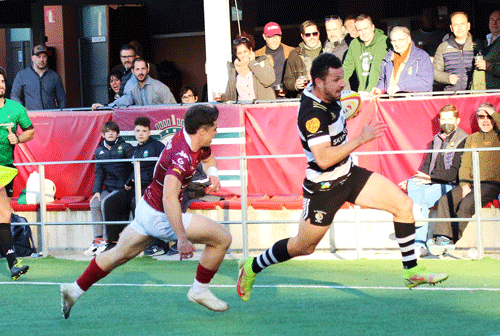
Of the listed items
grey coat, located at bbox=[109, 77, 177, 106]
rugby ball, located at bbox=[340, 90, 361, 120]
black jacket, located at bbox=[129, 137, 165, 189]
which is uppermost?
grey coat, located at bbox=[109, 77, 177, 106]

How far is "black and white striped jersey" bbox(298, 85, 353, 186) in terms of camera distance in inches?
237

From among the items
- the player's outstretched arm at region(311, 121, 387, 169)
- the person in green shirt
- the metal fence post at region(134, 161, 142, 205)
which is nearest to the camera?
the player's outstretched arm at region(311, 121, 387, 169)

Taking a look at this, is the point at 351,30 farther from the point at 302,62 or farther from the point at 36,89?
the point at 36,89

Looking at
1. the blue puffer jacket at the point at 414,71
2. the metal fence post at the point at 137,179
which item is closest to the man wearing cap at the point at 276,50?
the blue puffer jacket at the point at 414,71

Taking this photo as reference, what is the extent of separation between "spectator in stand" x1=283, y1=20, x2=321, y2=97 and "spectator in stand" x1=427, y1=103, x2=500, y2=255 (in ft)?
7.83

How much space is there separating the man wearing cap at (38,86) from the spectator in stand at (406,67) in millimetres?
5426

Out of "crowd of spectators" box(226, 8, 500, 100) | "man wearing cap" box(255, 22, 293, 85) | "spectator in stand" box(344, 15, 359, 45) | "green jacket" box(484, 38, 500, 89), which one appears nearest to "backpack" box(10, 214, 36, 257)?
"crowd of spectators" box(226, 8, 500, 100)

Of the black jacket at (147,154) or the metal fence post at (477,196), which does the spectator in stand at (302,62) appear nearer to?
the black jacket at (147,154)

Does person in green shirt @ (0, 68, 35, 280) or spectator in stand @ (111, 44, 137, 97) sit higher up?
spectator in stand @ (111, 44, 137, 97)

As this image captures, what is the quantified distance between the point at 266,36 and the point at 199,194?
2.47m

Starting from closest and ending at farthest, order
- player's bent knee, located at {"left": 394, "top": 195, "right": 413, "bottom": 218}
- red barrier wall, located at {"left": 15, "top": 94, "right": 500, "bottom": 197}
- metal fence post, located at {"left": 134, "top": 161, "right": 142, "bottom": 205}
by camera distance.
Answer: player's bent knee, located at {"left": 394, "top": 195, "right": 413, "bottom": 218} → metal fence post, located at {"left": 134, "top": 161, "right": 142, "bottom": 205} → red barrier wall, located at {"left": 15, "top": 94, "right": 500, "bottom": 197}

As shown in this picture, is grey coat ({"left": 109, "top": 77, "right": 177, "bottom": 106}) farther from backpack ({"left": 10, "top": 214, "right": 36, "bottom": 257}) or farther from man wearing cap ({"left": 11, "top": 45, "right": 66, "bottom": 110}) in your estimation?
backpack ({"left": 10, "top": 214, "right": 36, "bottom": 257})

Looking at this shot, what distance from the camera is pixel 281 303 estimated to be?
270 inches

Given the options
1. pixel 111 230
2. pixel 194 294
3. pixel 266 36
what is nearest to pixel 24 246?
pixel 111 230
